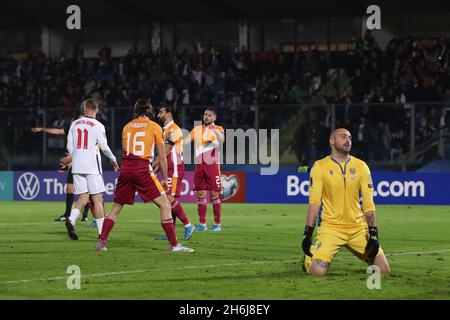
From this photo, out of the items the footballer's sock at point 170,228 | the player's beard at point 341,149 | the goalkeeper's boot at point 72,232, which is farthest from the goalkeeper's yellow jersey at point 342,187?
the goalkeeper's boot at point 72,232

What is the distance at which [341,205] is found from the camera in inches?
502

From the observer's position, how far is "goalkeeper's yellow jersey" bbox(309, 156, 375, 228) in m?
12.7

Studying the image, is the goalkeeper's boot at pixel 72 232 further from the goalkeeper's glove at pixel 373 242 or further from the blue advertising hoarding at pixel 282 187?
the blue advertising hoarding at pixel 282 187

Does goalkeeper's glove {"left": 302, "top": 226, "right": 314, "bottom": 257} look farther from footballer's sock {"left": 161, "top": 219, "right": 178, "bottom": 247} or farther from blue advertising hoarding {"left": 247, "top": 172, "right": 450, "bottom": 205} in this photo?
blue advertising hoarding {"left": 247, "top": 172, "right": 450, "bottom": 205}

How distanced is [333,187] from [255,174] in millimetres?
18130

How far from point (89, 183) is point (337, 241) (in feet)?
19.9

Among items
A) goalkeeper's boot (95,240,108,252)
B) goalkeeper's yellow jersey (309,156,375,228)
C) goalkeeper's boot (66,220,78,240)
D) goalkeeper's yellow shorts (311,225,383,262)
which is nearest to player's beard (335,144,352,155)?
goalkeeper's yellow jersey (309,156,375,228)

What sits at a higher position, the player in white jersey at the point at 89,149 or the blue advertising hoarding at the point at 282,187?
the player in white jersey at the point at 89,149

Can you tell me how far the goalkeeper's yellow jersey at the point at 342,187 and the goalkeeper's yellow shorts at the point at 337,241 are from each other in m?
0.08

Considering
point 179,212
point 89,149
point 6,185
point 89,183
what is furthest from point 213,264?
point 6,185

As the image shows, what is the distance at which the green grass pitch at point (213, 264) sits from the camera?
1116 cm
